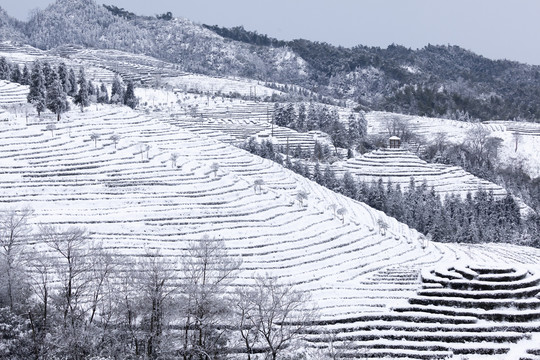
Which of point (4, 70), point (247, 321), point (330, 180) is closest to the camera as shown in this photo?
point (247, 321)

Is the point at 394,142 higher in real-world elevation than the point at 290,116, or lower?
lower

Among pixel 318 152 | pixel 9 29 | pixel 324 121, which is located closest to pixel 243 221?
pixel 318 152

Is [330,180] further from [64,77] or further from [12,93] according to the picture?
[12,93]

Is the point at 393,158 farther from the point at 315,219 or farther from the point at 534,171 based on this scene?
the point at 315,219

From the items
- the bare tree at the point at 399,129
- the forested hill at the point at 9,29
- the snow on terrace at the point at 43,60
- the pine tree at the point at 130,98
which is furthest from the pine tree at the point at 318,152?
the forested hill at the point at 9,29

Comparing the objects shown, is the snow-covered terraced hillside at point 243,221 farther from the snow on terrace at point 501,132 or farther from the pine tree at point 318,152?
the snow on terrace at point 501,132

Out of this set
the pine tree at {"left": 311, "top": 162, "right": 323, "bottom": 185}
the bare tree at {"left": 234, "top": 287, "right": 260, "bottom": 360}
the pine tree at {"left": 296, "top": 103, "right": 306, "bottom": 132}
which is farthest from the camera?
the pine tree at {"left": 296, "top": 103, "right": 306, "bottom": 132}

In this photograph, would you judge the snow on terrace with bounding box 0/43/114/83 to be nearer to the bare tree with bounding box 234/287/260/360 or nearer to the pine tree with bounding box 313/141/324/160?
the pine tree with bounding box 313/141/324/160

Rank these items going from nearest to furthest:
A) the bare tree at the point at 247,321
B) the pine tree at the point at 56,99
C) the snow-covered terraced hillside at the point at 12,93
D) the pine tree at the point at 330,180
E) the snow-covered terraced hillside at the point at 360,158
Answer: the bare tree at the point at 247,321
the pine tree at the point at 56,99
the snow-covered terraced hillside at the point at 12,93
the pine tree at the point at 330,180
the snow-covered terraced hillside at the point at 360,158

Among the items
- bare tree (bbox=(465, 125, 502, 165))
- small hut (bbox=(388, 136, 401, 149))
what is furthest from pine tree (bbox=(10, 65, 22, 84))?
bare tree (bbox=(465, 125, 502, 165))

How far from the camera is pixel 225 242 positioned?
3497cm

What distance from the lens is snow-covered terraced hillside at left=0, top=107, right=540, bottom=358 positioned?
28266 mm

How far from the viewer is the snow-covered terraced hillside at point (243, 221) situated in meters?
28.3

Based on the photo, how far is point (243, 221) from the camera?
3812 centimetres
